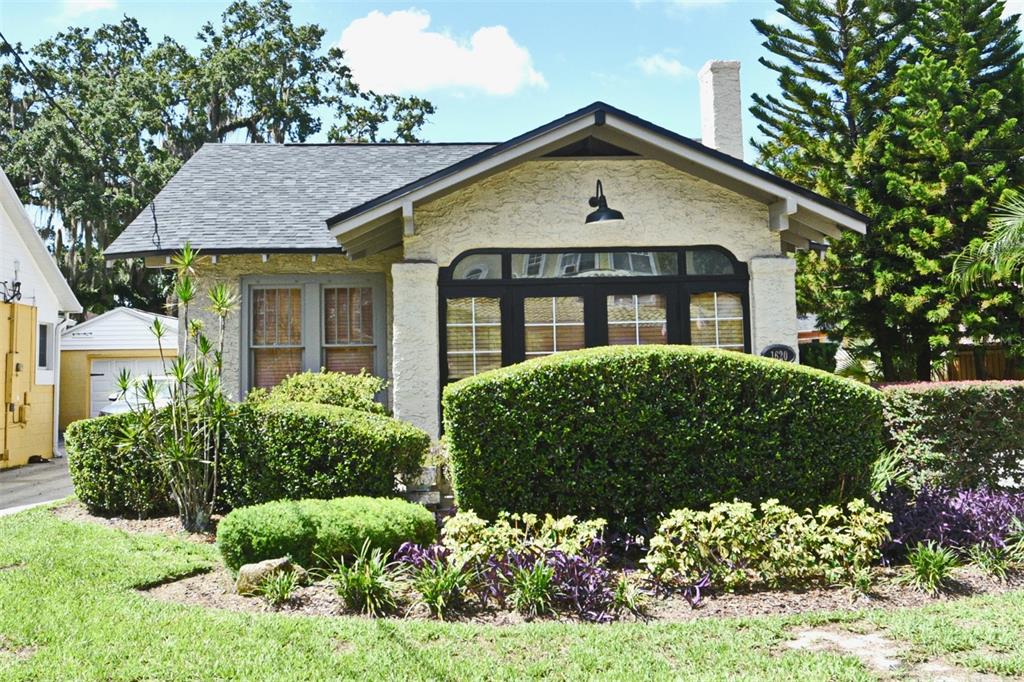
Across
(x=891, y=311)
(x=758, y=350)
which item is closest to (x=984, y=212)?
(x=891, y=311)

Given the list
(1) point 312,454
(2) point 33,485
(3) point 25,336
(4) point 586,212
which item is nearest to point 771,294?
(4) point 586,212

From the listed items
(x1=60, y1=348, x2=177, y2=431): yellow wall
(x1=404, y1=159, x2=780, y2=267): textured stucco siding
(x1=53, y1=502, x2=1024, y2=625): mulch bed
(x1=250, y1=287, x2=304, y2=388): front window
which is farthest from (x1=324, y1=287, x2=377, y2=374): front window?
(x1=60, y1=348, x2=177, y2=431): yellow wall

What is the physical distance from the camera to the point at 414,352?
968 cm

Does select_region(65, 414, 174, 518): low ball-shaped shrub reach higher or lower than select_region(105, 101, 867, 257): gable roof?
lower

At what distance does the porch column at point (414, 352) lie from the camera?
9680 mm

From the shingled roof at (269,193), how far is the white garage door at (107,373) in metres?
11.5

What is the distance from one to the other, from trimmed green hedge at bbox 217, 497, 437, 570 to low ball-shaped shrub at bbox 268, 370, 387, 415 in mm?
3559

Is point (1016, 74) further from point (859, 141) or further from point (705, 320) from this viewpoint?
point (705, 320)

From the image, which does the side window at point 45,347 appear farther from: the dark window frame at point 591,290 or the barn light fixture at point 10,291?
the dark window frame at point 591,290

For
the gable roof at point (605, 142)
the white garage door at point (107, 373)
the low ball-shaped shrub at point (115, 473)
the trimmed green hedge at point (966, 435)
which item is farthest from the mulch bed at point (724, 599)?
the white garage door at point (107, 373)

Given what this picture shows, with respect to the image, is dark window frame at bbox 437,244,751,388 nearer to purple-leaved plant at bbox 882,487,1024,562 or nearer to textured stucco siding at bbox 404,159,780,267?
textured stucco siding at bbox 404,159,780,267

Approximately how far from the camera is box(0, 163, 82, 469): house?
14789 mm

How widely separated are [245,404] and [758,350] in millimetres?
6182

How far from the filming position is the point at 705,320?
10.2 metres
